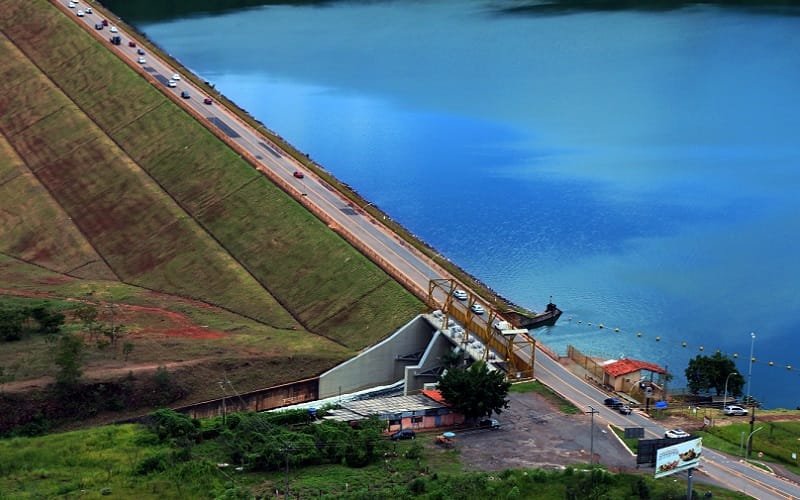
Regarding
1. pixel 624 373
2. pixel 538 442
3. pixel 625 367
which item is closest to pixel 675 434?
pixel 538 442

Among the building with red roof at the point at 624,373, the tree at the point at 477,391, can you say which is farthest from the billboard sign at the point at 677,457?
the building with red roof at the point at 624,373

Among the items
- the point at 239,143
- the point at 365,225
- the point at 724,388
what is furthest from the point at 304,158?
the point at 724,388

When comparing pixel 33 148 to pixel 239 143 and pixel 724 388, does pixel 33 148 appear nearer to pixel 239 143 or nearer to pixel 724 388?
pixel 239 143

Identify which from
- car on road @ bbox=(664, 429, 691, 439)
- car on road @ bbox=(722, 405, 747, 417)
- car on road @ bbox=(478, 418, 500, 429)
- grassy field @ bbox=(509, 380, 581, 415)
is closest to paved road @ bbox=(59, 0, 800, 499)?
grassy field @ bbox=(509, 380, 581, 415)

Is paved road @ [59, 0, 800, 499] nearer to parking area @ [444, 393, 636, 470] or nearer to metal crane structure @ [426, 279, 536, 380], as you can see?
metal crane structure @ [426, 279, 536, 380]

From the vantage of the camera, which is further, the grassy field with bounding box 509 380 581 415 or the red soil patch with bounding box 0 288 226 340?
the red soil patch with bounding box 0 288 226 340

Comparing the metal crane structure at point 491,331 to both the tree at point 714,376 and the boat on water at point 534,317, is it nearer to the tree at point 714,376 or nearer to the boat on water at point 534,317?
the boat on water at point 534,317
